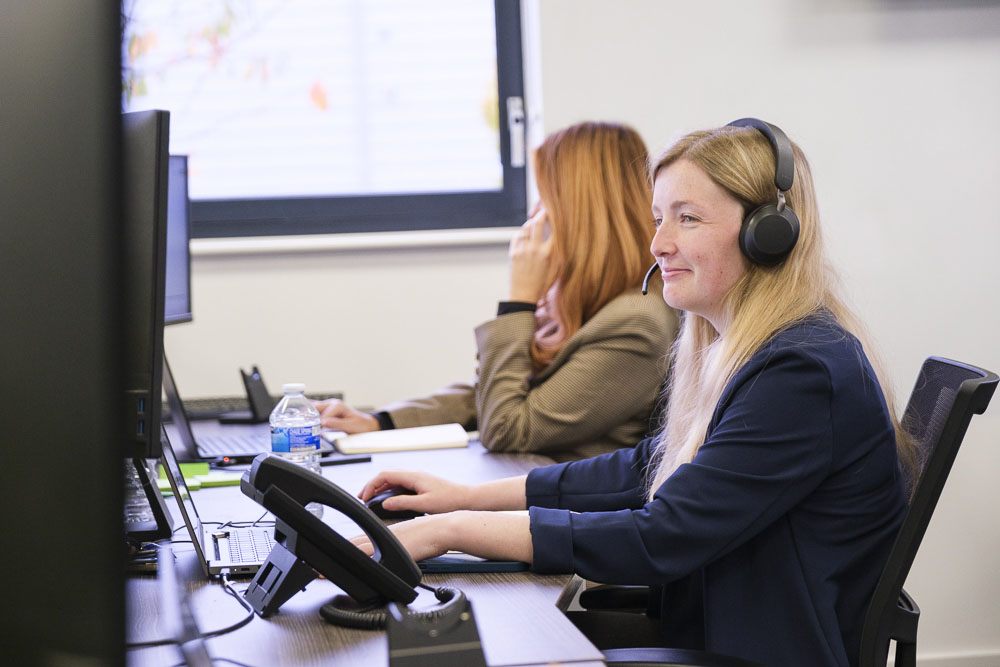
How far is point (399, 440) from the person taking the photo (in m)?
1.75

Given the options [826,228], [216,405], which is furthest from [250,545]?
[826,228]

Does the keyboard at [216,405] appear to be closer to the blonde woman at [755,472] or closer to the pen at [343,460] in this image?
the pen at [343,460]

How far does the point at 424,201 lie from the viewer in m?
2.59

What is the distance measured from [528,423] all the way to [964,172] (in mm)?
1536

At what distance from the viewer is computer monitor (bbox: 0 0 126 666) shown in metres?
0.24

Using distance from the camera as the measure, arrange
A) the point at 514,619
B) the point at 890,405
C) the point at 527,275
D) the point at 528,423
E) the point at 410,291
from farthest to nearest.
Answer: the point at 410,291
the point at 527,275
the point at 528,423
the point at 890,405
the point at 514,619

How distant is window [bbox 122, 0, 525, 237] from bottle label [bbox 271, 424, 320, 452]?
1.24 metres

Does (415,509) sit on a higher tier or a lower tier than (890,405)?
lower

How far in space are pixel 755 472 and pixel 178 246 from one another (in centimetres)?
120

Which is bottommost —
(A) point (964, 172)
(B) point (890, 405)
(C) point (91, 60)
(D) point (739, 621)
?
(D) point (739, 621)

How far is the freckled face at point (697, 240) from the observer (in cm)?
111

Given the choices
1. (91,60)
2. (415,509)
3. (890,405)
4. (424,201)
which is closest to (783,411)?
(890,405)

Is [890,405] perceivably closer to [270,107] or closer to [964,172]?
[964,172]

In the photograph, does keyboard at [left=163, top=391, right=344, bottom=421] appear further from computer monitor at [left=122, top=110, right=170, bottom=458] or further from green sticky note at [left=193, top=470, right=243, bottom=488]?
computer monitor at [left=122, top=110, right=170, bottom=458]
